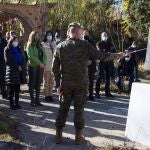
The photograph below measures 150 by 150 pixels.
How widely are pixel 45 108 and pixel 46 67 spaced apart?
4.71ft

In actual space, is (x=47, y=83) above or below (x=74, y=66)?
below

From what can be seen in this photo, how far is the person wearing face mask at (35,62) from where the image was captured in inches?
491

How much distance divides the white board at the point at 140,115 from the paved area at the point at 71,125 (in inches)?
6.4

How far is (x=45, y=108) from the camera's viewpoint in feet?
41.3

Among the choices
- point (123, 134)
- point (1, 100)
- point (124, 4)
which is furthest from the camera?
point (124, 4)

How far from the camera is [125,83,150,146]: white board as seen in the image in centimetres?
902

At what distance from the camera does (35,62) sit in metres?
12.5

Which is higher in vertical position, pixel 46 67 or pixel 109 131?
pixel 46 67

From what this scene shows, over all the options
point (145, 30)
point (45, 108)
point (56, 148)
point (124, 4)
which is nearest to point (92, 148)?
point (56, 148)

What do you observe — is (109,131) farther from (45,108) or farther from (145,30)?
(145,30)

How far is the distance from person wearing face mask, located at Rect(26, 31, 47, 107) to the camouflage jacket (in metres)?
3.75

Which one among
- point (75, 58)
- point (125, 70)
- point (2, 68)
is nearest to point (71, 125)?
point (75, 58)

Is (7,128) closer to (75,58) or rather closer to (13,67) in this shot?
(75,58)

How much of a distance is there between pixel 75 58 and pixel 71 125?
2.37 meters
